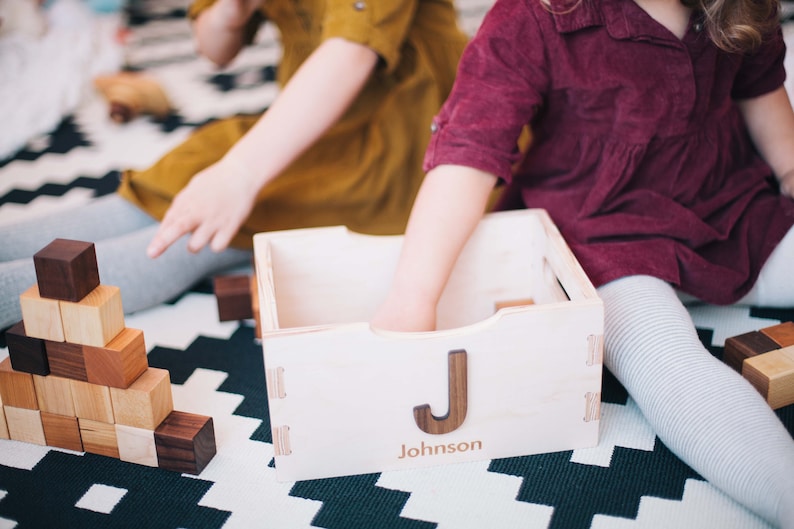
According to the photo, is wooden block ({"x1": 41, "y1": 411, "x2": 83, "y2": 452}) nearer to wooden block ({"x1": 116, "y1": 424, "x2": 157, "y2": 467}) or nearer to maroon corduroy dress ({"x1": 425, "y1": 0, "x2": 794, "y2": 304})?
wooden block ({"x1": 116, "y1": 424, "x2": 157, "y2": 467})

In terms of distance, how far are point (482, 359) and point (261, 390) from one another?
10.9 inches

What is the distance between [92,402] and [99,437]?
4 centimetres

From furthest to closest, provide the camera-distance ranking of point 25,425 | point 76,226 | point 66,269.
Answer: point 76,226
point 25,425
point 66,269

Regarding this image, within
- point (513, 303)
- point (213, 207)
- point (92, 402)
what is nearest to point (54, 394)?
point (92, 402)

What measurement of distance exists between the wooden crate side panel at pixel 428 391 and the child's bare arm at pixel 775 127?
397 mm

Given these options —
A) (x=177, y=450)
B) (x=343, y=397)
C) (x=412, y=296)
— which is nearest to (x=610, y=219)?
(x=412, y=296)

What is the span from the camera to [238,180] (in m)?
0.93

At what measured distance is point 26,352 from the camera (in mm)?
743

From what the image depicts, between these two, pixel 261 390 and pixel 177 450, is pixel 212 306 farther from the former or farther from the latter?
pixel 177 450

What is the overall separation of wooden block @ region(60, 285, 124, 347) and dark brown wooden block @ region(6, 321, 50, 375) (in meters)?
0.03

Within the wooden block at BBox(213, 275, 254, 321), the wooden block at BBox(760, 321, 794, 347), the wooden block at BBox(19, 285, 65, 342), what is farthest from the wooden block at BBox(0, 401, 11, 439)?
the wooden block at BBox(760, 321, 794, 347)

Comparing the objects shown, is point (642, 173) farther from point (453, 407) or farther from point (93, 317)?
point (93, 317)

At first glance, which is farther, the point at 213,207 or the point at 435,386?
the point at 213,207

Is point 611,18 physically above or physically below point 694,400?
above
